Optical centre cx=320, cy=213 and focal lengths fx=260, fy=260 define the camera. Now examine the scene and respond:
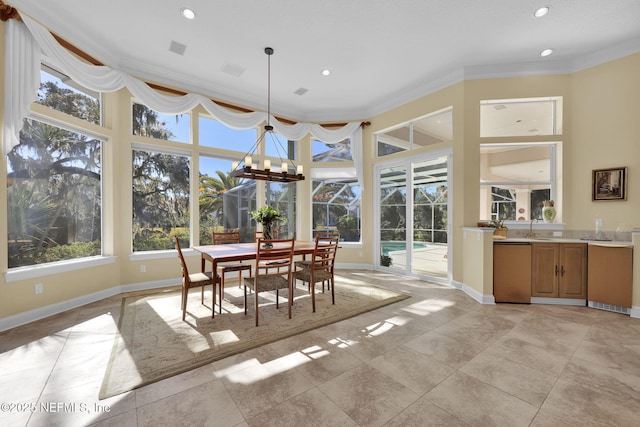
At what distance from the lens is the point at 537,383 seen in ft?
6.17

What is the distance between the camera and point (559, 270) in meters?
3.54

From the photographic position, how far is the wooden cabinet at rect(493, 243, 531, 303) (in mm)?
3588

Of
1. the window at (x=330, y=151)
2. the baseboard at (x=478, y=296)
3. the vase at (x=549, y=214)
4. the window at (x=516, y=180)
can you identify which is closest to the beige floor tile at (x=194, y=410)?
the baseboard at (x=478, y=296)

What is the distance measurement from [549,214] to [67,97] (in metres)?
6.98

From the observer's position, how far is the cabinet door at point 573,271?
348 cm

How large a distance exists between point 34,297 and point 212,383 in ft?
8.91

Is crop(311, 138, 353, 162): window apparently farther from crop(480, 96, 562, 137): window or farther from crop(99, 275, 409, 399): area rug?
crop(99, 275, 409, 399): area rug

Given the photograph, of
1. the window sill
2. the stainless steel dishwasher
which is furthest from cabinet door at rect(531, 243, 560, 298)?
the window sill

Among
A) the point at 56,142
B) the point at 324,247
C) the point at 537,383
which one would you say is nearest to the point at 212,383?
the point at 324,247

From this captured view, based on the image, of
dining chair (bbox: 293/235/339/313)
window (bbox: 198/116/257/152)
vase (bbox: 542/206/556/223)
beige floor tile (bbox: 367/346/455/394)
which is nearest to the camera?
beige floor tile (bbox: 367/346/455/394)

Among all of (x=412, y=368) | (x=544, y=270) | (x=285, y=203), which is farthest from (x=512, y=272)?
(x=285, y=203)

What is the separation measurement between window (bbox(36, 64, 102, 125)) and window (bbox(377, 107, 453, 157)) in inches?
195

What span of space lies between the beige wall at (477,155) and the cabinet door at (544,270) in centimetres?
70

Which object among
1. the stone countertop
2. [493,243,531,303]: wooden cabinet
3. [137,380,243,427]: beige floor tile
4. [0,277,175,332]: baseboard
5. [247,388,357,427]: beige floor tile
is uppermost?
the stone countertop
